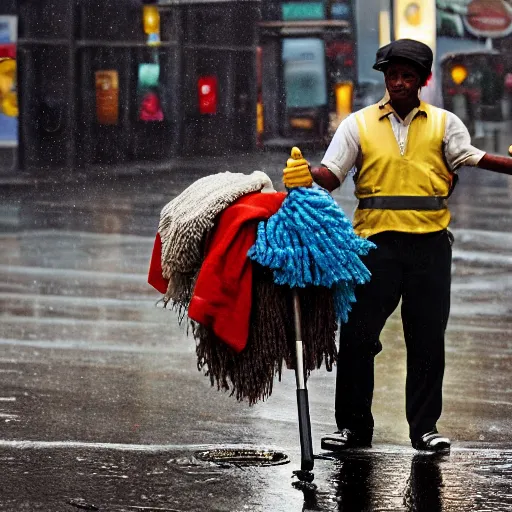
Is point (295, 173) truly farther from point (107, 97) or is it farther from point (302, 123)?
point (107, 97)

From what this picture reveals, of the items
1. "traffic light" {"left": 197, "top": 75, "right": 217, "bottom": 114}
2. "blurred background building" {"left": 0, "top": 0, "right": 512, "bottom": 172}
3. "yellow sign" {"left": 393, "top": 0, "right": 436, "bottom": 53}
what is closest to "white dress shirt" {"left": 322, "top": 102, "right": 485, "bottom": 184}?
"yellow sign" {"left": 393, "top": 0, "right": 436, "bottom": 53}

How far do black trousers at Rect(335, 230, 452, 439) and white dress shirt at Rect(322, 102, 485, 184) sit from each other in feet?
1.10

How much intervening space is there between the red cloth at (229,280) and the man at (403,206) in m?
0.57

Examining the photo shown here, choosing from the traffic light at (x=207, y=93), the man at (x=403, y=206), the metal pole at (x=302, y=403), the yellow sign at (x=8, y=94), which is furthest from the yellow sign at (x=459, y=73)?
the metal pole at (x=302, y=403)

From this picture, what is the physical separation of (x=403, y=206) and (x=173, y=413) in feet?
5.72

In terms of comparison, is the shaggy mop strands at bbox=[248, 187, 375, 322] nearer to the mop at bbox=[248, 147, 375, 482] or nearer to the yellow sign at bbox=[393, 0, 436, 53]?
the mop at bbox=[248, 147, 375, 482]

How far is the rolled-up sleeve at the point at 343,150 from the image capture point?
20.5 ft

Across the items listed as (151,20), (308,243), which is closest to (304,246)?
(308,243)

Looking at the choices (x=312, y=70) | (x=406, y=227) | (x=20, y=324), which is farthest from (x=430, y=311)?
(x=312, y=70)

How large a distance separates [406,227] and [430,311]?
0.40m

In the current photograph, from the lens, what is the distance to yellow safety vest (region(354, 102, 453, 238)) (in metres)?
6.26

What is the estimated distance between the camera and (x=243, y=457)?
6.25m

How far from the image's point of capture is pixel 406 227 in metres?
6.28

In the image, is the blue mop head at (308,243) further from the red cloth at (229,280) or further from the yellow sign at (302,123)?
the yellow sign at (302,123)
